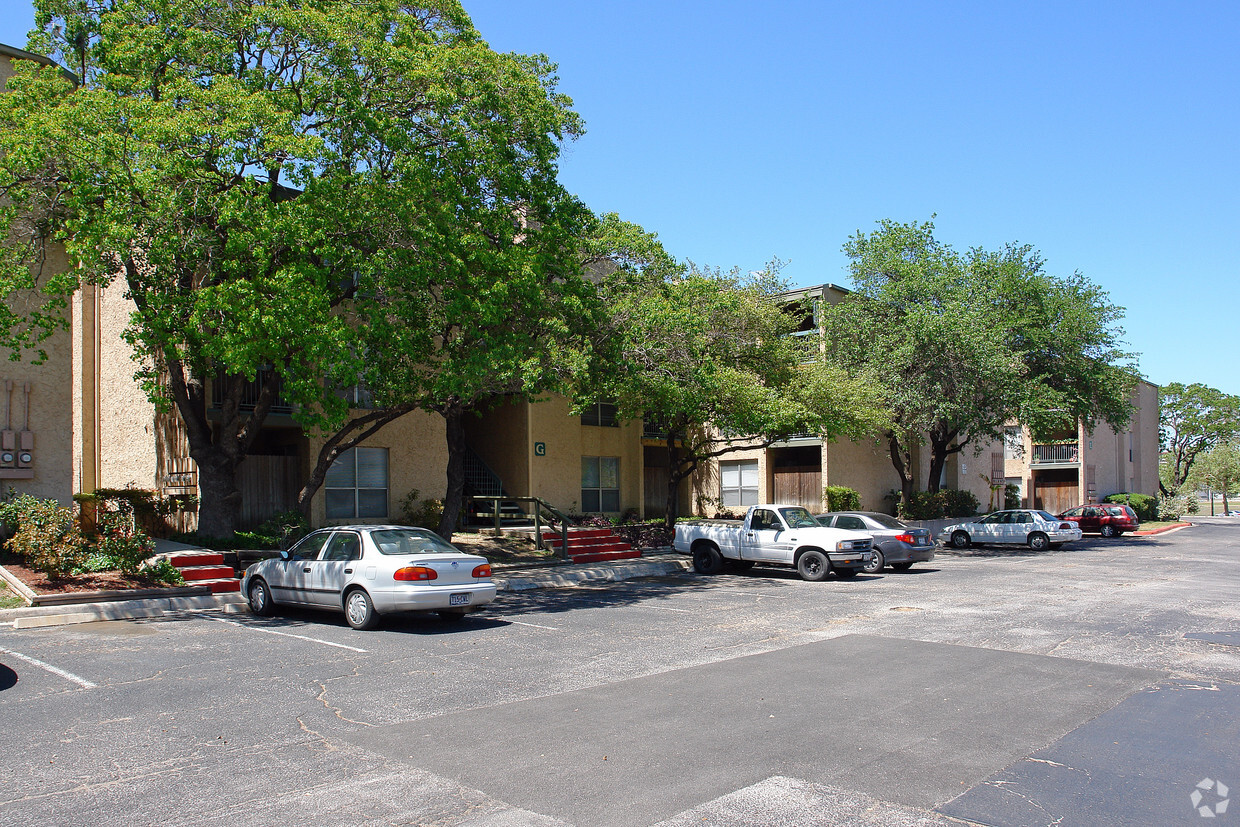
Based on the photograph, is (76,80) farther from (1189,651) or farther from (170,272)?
(1189,651)

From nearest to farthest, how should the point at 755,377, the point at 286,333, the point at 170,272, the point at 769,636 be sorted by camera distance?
the point at 769,636 < the point at 286,333 < the point at 170,272 < the point at 755,377

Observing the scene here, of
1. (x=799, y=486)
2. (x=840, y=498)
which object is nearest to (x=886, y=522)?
(x=840, y=498)

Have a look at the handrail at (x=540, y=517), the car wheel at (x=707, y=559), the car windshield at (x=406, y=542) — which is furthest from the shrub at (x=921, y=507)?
the car windshield at (x=406, y=542)

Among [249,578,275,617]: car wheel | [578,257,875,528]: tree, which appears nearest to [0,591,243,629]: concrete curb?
[249,578,275,617]: car wheel

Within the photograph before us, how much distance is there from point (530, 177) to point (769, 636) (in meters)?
10.1

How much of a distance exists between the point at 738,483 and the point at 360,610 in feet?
76.3

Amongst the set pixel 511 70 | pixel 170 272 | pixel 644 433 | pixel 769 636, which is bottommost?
pixel 769 636

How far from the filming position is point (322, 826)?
16.6 ft

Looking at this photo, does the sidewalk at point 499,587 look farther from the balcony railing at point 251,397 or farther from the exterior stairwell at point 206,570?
the balcony railing at point 251,397

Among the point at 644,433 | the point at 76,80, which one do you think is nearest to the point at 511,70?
the point at 76,80

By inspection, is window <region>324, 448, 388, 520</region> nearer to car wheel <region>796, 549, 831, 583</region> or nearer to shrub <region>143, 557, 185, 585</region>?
shrub <region>143, 557, 185, 585</region>

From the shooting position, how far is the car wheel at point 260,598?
13484mm

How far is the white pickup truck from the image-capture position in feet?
61.8

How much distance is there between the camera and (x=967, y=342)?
91.0 feet
